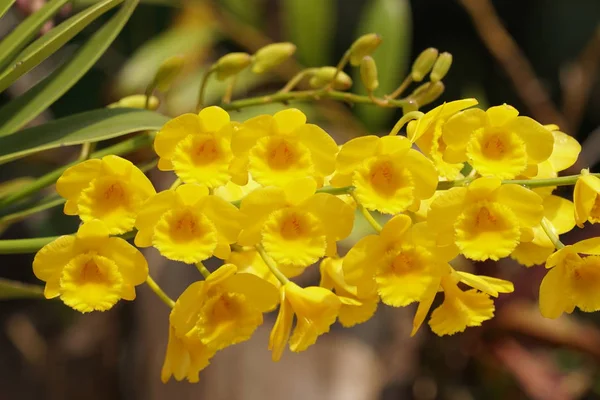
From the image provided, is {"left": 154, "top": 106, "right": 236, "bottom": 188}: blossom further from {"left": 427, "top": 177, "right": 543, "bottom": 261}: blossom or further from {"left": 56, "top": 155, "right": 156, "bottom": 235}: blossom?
{"left": 427, "top": 177, "right": 543, "bottom": 261}: blossom

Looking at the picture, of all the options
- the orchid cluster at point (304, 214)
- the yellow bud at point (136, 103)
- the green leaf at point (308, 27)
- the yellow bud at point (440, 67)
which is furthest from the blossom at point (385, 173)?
the green leaf at point (308, 27)

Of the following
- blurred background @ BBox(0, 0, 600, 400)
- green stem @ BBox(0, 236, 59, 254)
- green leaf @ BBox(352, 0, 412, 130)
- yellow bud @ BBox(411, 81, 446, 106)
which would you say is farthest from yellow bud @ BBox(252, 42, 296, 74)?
green leaf @ BBox(352, 0, 412, 130)

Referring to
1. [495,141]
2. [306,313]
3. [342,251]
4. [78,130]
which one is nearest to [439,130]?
[495,141]

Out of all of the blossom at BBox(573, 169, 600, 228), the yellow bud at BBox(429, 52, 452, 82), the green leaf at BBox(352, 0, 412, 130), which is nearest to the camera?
the blossom at BBox(573, 169, 600, 228)

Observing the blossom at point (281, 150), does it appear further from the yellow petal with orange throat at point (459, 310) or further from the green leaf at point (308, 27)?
the green leaf at point (308, 27)

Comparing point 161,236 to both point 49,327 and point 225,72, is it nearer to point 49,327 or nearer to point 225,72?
point 225,72

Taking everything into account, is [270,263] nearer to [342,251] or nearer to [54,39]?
[54,39]
